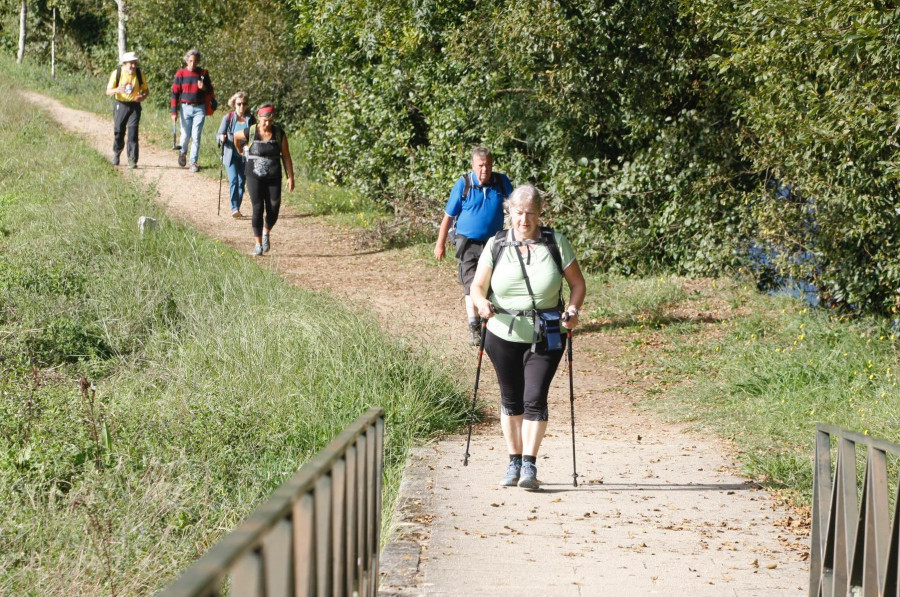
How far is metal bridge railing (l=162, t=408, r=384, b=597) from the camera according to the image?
1753 mm

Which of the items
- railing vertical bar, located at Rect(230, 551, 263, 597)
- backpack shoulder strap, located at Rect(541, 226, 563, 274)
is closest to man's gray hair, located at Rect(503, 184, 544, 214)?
backpack shoulder strap, located at Rect(541, 226, 563, 274)

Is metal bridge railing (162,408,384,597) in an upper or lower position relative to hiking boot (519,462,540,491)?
upper

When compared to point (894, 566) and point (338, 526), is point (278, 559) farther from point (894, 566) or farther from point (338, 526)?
point (894, 566)

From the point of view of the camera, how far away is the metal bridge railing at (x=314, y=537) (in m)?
1.75

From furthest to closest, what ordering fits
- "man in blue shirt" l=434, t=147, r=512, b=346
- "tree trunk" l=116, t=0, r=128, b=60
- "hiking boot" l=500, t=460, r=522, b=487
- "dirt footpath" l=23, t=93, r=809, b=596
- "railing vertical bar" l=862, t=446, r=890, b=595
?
"tree trunk" l=116, t=0, r=128, b=60, "man in blue shirt" l=434, t=147, r=512, b=346, "hiking boot" l=500, t=460, r=522, b=487, "dirt footpath" l=23, t=93, r=809, b=596, "railing vertical bar" l=862, t=446, r=890, b=595

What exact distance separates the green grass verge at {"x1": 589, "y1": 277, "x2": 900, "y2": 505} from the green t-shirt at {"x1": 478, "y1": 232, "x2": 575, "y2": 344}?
193cm

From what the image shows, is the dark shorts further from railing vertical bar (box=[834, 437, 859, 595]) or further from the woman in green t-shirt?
railing vertical bar (box=[834, 437, 859, 595])

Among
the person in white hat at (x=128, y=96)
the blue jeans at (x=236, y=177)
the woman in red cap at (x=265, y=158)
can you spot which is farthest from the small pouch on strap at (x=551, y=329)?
the person in white hat at (x=128, y=96)

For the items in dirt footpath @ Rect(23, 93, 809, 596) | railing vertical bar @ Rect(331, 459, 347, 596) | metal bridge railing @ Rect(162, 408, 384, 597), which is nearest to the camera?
metal bridge railing @ Rect(162, 408, 384, 597)

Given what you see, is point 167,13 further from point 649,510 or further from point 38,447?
point 649,510

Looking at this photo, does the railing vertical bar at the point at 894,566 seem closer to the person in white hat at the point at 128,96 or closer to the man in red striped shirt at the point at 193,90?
the person in white hat at the point at 128,96

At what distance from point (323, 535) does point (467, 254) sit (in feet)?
24.4

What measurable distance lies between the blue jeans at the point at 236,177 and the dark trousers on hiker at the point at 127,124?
279 cm

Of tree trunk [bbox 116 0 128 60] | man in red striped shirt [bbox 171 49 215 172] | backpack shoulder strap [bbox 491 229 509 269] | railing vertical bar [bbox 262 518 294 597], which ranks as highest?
tree trunk [bbox 116 0 128 60]
